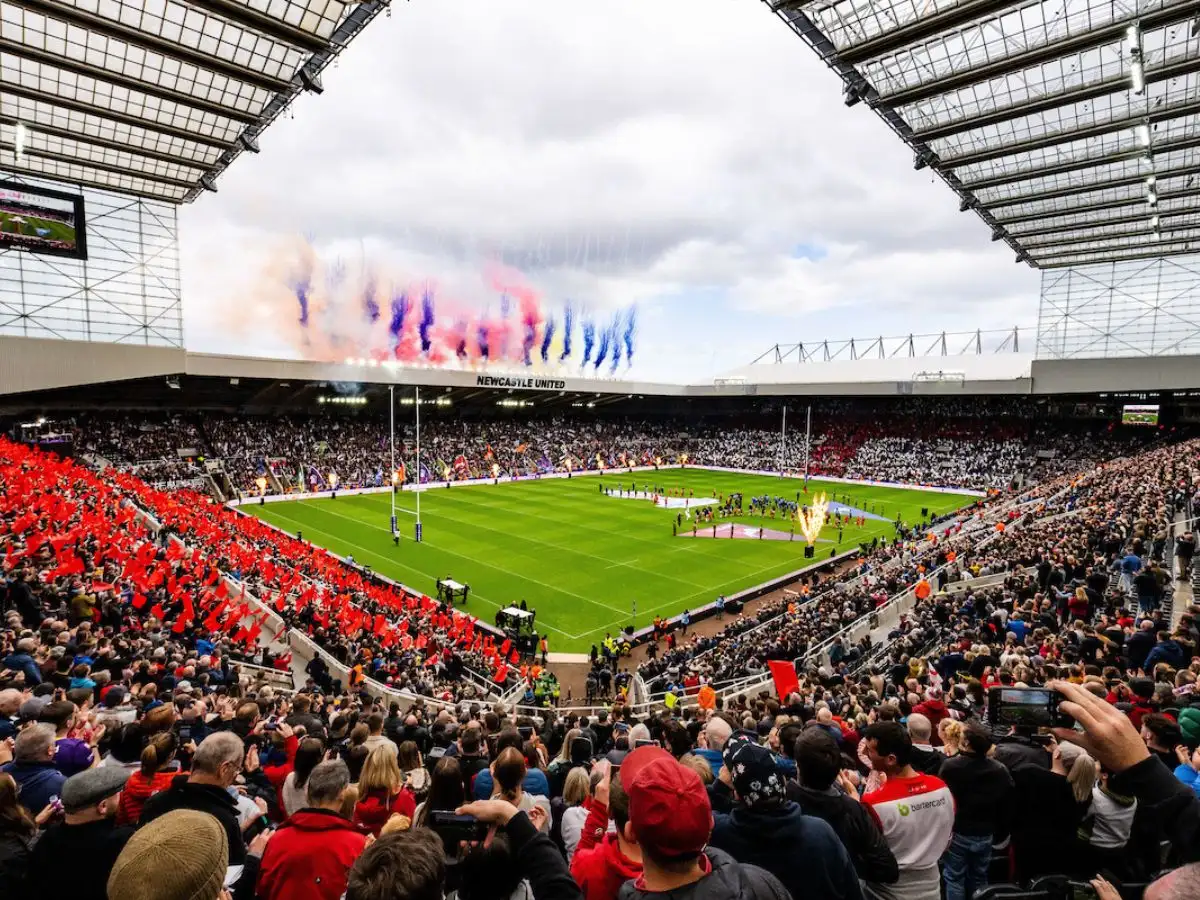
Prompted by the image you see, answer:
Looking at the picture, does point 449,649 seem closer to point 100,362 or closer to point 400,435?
point 100,362

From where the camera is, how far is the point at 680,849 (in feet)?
7.10

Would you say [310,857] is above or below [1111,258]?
below

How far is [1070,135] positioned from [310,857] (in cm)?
3197

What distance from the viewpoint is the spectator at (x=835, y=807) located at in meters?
3.30

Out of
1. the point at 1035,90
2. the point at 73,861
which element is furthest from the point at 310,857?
the point at 1035,90

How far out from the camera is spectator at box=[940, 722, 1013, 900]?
3996 mm

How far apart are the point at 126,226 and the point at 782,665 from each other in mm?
44201

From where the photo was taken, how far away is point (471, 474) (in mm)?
60344

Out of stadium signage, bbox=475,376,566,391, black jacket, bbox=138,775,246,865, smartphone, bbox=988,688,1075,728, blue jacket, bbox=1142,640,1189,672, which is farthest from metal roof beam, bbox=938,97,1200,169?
stadium signage, bbox=475,376,566,391

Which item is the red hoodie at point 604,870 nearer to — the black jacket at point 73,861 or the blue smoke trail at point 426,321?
the black jacket at point 73,861

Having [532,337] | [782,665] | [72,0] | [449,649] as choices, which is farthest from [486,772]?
[532,337]

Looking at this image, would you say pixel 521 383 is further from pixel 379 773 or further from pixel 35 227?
pixel 379 773

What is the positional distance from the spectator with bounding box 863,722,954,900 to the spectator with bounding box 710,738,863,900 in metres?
1.06

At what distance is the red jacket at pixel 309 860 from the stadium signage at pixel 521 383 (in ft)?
193
